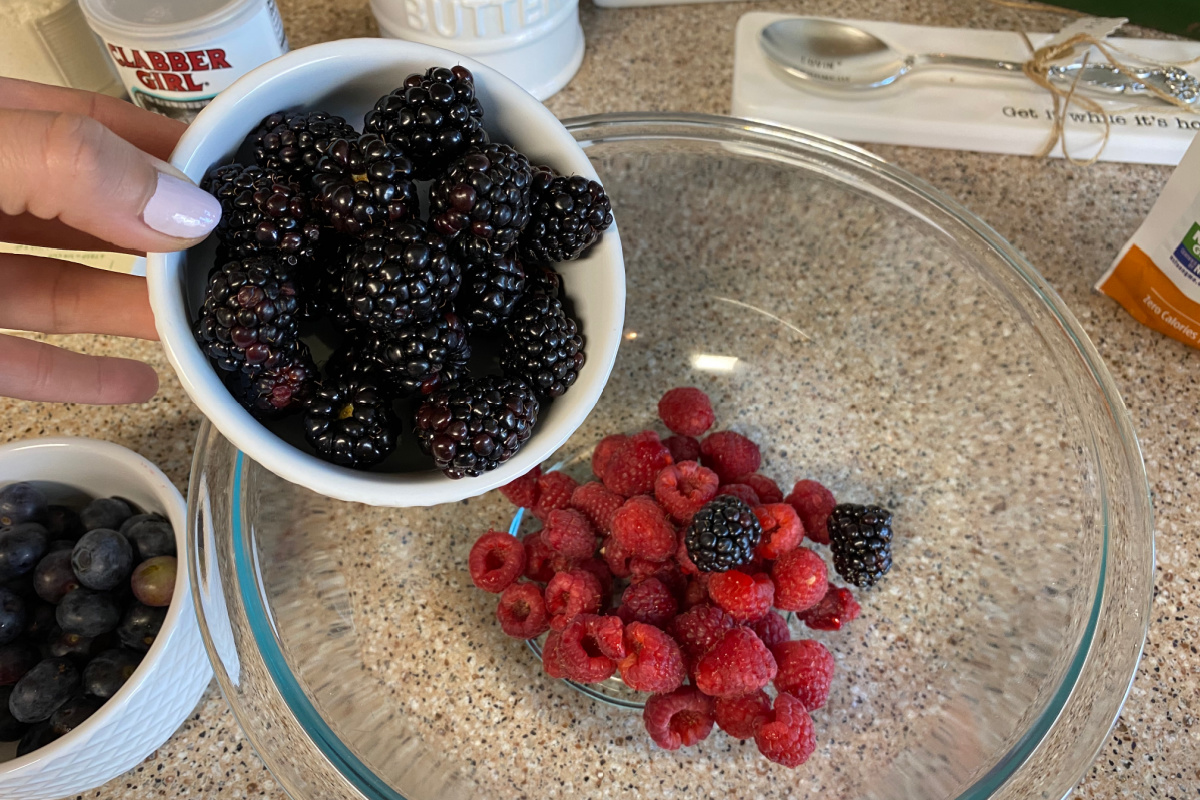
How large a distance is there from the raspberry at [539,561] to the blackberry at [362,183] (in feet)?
1.40

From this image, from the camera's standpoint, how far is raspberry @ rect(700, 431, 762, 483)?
92cm

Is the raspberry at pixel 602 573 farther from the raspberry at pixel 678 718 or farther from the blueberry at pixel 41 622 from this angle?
the blueberry at pixel 41 622

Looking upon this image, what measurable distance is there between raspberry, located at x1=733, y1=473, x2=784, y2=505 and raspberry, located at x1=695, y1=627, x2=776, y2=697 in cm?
18

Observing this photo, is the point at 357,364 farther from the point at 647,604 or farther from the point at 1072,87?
the point at 1072,87

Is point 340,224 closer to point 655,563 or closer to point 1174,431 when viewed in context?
point 655,563

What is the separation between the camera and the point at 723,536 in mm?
762

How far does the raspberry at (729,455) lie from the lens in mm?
916

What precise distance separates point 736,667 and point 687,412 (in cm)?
32

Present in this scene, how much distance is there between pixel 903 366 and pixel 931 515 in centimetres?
20

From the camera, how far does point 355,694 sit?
0.80m

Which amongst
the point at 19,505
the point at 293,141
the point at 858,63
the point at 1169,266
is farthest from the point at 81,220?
the point at 1169,266

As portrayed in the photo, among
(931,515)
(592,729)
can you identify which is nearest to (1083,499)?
(931,515)

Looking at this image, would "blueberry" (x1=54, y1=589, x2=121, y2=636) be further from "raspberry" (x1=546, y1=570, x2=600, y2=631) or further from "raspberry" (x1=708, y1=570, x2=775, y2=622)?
"raspberry" (x1=708, y1=570, x2=775, y2=622)

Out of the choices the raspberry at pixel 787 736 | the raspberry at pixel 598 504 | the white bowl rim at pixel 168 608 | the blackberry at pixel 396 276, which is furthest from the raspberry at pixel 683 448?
the white bowl rim at pixel 168 608
